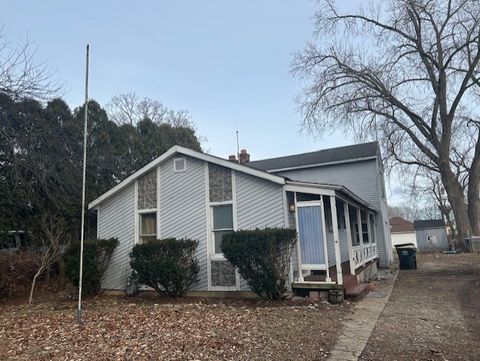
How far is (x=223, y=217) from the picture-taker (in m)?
10.4

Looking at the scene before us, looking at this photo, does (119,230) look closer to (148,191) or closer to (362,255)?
(148,191)

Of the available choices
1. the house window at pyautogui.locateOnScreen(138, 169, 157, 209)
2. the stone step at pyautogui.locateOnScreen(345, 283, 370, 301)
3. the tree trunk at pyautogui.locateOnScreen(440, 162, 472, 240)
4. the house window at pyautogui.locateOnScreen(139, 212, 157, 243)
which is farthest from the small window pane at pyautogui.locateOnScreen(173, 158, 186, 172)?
the tree trunk at pyautogui.locateOnScreen(440, 162, 472, 240)

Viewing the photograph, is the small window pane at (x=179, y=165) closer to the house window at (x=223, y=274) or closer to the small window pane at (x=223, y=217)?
the small window pane at (x=223, y=217)

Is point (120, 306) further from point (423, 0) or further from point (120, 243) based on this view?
point (423, 0)

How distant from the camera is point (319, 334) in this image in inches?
228

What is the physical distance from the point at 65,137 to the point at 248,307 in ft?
33.1

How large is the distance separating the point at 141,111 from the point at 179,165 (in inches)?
942

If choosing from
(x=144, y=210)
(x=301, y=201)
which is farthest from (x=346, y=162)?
(x=144, y=210)

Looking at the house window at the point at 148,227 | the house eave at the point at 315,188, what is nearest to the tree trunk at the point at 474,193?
the house eave at the point at 315,188

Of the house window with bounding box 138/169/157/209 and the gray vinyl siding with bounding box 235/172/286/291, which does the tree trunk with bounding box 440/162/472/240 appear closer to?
the gray vinyl siding with bounding box 235/172/286/291

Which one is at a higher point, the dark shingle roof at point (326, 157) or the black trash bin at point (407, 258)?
the dark shingle roof at point (326, 157)

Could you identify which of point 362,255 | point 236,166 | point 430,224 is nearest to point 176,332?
point 236,166

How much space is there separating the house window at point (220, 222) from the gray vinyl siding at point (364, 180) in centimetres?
1084

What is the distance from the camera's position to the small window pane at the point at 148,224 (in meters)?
11.3
